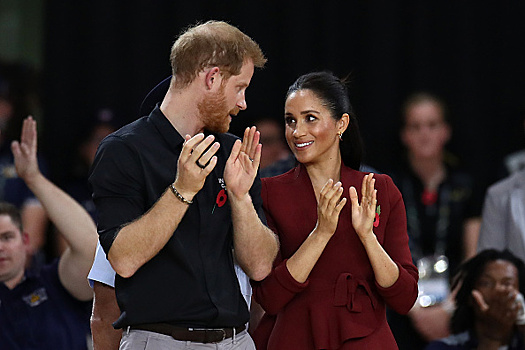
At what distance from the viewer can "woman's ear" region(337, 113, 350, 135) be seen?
339 cm

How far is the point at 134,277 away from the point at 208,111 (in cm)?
55

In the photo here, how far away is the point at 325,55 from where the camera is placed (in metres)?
5.81

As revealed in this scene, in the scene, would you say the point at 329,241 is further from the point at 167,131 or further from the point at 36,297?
the point at 36,297

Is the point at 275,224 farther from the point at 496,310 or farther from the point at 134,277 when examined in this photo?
the point at 496,310

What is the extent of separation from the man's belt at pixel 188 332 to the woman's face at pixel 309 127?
28.6 inches

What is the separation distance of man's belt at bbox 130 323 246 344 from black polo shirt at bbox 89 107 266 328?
2 cm

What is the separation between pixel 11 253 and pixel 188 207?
5.33 feet

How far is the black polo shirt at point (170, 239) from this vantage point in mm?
2865

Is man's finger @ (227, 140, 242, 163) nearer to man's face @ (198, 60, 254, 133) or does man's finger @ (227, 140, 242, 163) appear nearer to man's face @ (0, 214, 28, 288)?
man's face @ (198, 60, 254, 133)

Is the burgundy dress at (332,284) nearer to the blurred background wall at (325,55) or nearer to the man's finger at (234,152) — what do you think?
the man's finger at (234,152)

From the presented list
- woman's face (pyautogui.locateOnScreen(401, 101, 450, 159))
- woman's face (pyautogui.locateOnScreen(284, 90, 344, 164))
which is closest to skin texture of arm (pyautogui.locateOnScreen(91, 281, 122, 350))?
woman's face (pyautogui.locateOnScreen(284, 90, 344, 164))

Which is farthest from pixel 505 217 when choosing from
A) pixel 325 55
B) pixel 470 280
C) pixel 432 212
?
pixel 325 55

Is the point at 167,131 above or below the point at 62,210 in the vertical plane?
above

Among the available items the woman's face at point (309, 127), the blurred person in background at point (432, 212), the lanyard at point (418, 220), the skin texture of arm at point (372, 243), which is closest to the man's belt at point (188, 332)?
the skin texture of arm at point (372, 243)
